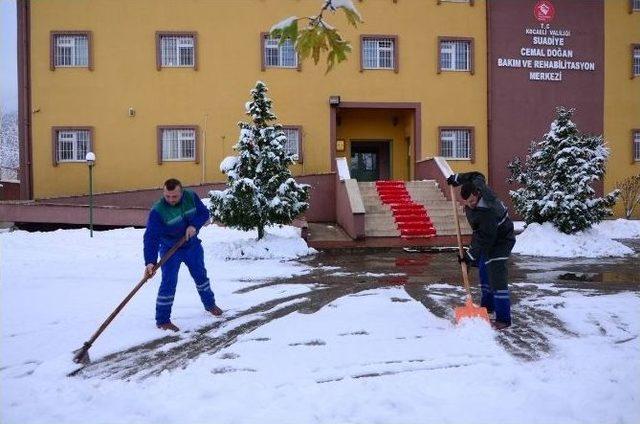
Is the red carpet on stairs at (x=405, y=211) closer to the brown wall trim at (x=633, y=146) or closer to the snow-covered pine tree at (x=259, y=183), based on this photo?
the snow-covered pine tree at (x=259, y=183)

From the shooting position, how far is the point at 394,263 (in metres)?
10.5

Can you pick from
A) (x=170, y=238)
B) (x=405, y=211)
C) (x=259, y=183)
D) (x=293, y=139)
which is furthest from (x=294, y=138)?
(x=170, y=238)

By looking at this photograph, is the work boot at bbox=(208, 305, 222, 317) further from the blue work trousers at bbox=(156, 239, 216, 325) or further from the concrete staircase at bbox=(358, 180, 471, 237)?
the concrete staircase at bbox=(358, 180, 471, 237)

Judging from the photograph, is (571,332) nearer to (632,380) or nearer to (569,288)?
(632,380)

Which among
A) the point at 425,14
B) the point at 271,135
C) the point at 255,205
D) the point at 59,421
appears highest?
the point at 425,14

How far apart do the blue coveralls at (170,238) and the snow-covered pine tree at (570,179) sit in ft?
31.6

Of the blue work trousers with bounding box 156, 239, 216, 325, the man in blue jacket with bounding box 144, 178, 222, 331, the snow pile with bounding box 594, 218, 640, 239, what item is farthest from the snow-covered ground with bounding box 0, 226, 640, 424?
the snow pile with bounding box 594, 218, 640, 239

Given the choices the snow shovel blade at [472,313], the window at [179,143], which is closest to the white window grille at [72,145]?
the window at [179,143]

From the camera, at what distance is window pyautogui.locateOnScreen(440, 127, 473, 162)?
19.1 m

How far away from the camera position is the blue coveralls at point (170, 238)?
216 inches

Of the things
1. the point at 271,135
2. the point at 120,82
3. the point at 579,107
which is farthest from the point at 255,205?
the point at 579,107

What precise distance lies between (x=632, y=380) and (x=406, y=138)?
16.7 meters

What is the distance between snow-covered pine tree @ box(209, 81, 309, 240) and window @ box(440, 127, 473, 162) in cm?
908

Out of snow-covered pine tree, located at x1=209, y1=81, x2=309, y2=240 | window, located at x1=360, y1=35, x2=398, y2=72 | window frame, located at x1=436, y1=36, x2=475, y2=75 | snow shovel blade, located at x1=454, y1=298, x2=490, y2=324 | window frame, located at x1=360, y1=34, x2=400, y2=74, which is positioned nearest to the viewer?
snow shovel blade, located at x1=454, y1=298, x2=490, y2=324
